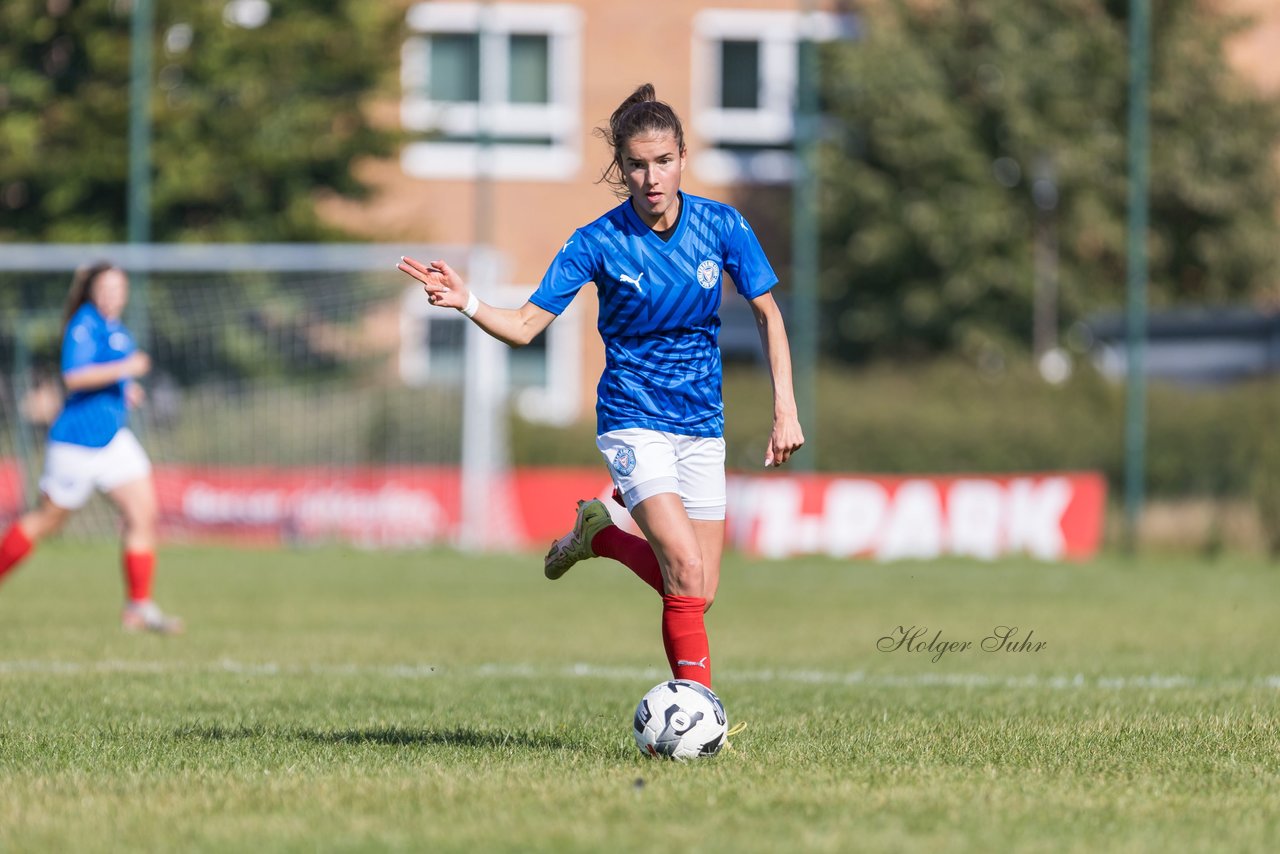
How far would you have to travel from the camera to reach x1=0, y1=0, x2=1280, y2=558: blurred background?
2297 cm

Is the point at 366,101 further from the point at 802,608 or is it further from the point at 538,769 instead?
the point at 538,769

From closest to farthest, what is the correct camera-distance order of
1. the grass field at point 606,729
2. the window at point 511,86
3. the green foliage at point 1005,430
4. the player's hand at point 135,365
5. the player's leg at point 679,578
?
the grass field at point 606,729 → the player's leg at point 679,578 → the player's hand at point 135,365 → the green foliage at point 1005,430 → the window at point 511,86

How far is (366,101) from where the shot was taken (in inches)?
1077

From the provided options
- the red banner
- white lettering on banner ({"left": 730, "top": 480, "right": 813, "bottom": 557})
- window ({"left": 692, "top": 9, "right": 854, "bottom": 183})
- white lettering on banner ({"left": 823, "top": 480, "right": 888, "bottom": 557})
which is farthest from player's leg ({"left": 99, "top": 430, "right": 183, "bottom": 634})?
window ({"left": 692, "top": 9, "right": 854, "bottom": 183})

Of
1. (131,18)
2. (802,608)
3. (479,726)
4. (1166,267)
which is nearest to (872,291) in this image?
(1166,267)

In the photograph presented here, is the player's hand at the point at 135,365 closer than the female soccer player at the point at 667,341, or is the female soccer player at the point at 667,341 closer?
the female soccer player at the point at 667,341

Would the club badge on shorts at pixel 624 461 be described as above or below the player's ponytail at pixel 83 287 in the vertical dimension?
below

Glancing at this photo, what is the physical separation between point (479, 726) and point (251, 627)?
5.80 metres

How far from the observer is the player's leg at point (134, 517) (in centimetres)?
1250

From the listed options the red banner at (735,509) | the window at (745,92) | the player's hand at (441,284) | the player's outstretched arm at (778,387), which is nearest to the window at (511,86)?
the window at (745,92)

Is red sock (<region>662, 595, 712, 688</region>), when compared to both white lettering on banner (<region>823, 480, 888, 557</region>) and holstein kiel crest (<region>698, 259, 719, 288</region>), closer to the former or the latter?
holstein kiel crest (<region>698, 259, 719, 288</region>)

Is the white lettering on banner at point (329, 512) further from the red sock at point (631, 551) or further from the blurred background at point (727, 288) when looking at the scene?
the red sock at point (631, 551)

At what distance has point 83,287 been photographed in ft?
40.7

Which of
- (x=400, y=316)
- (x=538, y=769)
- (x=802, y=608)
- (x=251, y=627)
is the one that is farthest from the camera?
(x=400, y=316)
